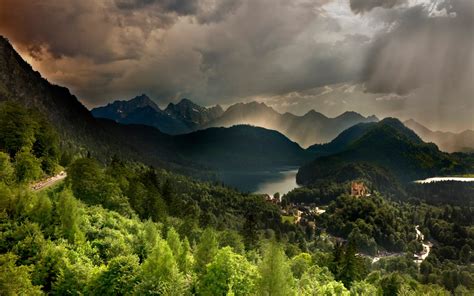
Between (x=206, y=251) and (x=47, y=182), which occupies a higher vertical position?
(x=47, y=182)

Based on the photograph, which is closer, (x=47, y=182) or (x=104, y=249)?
(x=104, y=249)

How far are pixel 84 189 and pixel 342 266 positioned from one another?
57.0 meters

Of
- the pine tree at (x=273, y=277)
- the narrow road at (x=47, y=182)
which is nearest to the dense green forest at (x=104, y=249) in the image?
the pine tree at (x=273, y=277)

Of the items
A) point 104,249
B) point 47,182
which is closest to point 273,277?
point 104,249

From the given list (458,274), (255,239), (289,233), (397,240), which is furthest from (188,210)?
(397,240)

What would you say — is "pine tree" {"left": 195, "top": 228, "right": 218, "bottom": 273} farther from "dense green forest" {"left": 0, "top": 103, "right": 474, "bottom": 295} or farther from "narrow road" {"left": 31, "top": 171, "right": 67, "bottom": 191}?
"narrow road" {"left": 31, "top": 171, "right": 67, "bottom": 191}

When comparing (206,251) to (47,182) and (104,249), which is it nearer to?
(104,249)

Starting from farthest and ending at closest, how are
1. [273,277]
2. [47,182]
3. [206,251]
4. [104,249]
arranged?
[47,182], [104,249], [206,251], [273,277]

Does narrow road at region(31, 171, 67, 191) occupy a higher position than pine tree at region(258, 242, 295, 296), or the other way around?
narrow road at region(31, 171, 67, 191)

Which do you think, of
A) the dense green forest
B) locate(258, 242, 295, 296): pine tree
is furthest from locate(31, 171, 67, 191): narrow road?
locate(258, 242, 295, 296): pine tree

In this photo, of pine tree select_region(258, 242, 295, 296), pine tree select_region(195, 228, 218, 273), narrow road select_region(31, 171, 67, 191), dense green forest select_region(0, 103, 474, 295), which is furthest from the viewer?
narrow road select_region(31, 171, 67, 191)

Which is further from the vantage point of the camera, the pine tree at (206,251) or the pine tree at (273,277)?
the pine tree at (206,251)

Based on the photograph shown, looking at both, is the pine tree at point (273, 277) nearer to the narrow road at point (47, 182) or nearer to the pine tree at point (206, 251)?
A: the pine tree at point (206, 251)

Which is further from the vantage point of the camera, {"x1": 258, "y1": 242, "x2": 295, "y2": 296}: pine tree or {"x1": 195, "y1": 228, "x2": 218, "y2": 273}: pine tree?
{"x1": 195, "y1": 228, "x2": 218, "y2": 273}: pine tree
